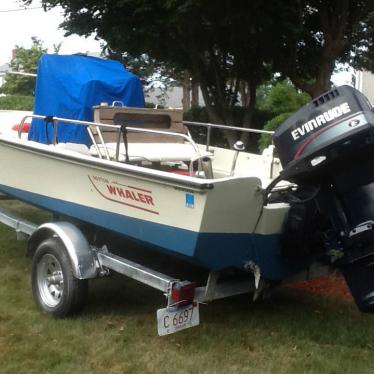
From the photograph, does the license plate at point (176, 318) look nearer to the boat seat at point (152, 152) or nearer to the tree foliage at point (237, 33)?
the boat seat at point (152, 152)

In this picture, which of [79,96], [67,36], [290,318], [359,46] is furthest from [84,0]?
[290,318]

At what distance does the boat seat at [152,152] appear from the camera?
5.31 metres

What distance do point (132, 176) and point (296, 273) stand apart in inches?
54.1

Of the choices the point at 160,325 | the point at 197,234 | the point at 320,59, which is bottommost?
the point at 160,325

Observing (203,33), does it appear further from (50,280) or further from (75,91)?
(50,280)

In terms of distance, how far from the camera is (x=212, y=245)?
4.02m

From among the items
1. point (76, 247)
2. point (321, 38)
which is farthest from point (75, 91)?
point (321, 38)

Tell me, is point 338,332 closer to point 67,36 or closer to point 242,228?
point 242,228

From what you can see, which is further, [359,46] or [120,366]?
[359,46]

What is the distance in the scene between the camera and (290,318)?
5.09 meters

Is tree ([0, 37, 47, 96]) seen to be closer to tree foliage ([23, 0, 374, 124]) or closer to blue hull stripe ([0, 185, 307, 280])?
tree foliage ([23, 0, 374, 124])

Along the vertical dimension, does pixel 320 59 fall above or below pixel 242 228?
above

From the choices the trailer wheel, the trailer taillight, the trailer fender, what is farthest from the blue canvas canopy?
the trailer taillight

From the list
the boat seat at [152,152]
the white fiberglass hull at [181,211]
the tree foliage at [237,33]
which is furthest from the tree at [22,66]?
the white fiberglass hull at [181,211]
